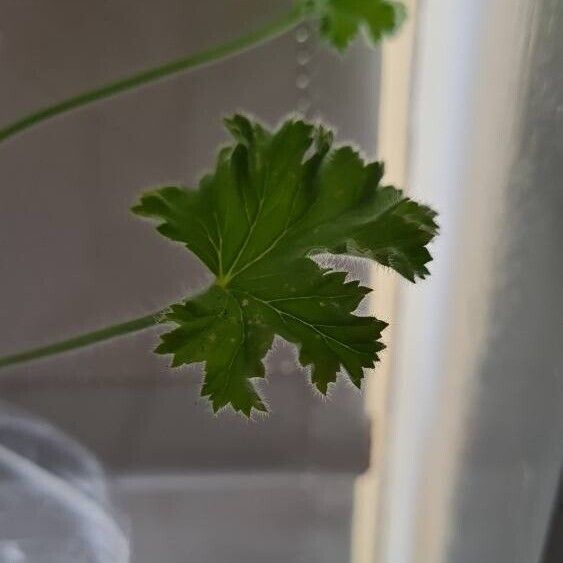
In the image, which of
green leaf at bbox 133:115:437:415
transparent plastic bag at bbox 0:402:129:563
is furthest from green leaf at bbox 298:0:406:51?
transparent plastic bag at bbox 0:402:129:563

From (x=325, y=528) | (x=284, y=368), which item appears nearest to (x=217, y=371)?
(x=284, y=368)

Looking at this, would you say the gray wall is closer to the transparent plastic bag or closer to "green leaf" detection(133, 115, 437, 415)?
the transparent plastic bag

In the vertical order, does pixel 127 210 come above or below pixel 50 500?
above

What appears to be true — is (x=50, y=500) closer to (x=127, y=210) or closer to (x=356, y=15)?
(x=127, y=210)

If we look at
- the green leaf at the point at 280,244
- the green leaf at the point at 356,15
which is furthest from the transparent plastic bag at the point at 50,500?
the green leaf at the point at 356,15

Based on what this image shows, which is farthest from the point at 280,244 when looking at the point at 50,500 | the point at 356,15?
the point at 50,500
